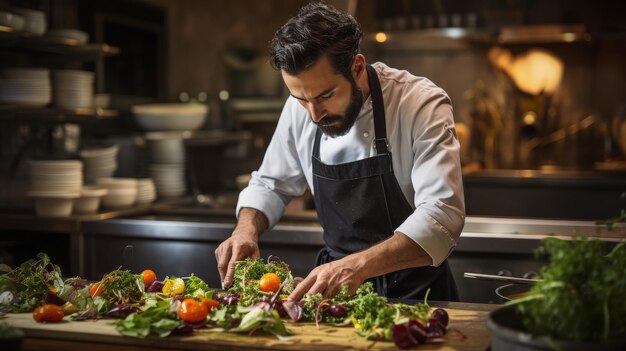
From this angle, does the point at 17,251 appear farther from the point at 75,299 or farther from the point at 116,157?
the point at 75,299

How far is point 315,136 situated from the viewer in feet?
10.5

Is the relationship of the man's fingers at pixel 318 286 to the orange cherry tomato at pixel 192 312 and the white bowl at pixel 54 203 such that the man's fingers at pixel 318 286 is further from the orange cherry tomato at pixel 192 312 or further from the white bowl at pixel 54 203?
the white bowl at pixel 54 203

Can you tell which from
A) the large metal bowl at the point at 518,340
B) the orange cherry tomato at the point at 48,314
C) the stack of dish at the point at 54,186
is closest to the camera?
the large metal bowl at the point at 518,340

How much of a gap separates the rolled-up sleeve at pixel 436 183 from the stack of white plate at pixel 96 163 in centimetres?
250

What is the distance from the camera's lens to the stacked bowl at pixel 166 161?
5320 mm

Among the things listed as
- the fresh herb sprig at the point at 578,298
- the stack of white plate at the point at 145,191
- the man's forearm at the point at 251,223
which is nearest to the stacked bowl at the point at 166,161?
the stack of white plate at the point at 145,191

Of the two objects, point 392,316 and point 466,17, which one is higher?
point 466,17

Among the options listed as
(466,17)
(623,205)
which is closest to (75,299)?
(623,205)

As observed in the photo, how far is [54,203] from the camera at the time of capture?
4348 millimetres

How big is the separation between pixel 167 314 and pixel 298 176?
3.82ft

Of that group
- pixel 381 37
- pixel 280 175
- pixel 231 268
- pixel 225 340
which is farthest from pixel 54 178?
pixel 381 37

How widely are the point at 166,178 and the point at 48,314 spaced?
298 centimetres

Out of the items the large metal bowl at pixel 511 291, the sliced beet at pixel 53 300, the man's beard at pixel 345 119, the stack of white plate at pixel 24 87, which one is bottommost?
the sliced beet at pixel 53 300

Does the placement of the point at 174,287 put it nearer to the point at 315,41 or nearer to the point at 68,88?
the point at 315,41
